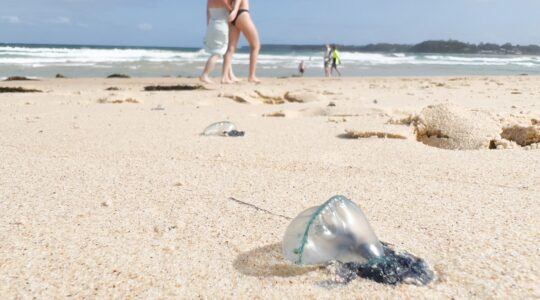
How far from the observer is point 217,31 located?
6.47 meters

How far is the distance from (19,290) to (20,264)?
13 centimetres

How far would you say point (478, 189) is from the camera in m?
1.84

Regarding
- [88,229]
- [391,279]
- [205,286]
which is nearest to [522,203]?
[391,279]

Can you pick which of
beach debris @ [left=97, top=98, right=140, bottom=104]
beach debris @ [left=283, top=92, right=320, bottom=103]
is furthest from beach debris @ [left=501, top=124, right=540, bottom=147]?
beach debris @ [left=97, top=98, right=140, bottom=104]

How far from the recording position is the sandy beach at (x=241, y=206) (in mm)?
1122

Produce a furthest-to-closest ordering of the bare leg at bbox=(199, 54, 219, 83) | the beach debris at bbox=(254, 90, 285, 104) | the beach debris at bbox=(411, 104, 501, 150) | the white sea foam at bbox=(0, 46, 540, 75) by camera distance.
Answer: the white sea foam at bbox=(0, 46, 540, 75) → the bare leg at bbox=(199, 54, 219, 83) → the beach debris at bbox=(254, 90, 285, 104) → the beach debris at bbox=(411, 104, 501, 150)

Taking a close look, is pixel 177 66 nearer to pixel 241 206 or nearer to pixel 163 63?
pixel 163 63

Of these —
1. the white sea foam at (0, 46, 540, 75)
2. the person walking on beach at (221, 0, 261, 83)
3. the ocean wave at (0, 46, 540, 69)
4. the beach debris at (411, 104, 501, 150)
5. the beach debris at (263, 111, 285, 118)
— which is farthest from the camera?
the ocean wave at (0, 46, 540, 69)

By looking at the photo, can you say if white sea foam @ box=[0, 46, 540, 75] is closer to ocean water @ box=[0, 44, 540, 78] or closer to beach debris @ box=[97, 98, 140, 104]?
ocean water @ box=[0, 44, 540, 78]

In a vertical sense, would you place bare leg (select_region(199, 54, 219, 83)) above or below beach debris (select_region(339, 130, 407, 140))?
above

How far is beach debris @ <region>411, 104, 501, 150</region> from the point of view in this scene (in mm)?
2646

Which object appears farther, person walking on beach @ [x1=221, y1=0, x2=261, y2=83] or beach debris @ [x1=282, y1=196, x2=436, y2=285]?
person walking on beach @ [x1=221, y1=0, x2=261, y2=83]

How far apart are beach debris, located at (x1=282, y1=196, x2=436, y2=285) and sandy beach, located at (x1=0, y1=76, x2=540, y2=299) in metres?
0.03

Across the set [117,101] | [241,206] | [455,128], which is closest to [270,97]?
[117,101]
